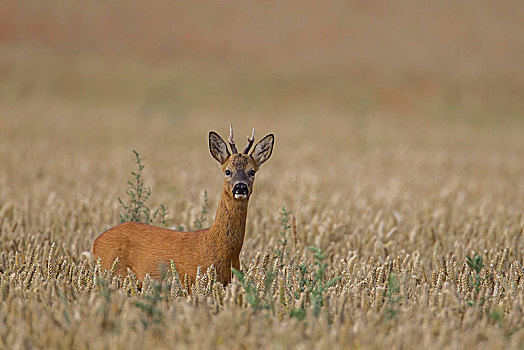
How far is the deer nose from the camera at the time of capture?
360 centimetres

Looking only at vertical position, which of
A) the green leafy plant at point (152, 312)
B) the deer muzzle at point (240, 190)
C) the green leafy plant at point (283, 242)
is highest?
the deer muzzle at point (240, 190)

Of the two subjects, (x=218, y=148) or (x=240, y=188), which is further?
(x=218, y=148)

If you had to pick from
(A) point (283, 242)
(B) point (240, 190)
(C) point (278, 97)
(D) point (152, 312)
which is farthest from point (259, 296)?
(C) point (278, 97)

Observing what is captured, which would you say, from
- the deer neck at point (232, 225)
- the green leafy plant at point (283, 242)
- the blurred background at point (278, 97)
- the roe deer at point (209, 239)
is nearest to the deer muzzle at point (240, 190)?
the roe deer at point (209, 239)

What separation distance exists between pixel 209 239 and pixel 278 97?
24.8 metres

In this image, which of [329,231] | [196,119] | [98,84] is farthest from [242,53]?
[329,231]

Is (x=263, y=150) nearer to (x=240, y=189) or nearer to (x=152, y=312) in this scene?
(x=240, y=189)

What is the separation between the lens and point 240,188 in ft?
11.8

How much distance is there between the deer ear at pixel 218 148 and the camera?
152 inches

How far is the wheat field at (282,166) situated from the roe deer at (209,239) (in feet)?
0.47

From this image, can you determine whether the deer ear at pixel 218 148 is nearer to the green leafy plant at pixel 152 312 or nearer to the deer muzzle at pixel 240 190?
the deer muzzle at pixel 240 190

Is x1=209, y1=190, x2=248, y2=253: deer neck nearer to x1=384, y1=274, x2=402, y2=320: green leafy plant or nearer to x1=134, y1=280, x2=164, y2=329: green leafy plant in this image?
x1=134, y1=280, x2=164, y2=329: green leafy plant

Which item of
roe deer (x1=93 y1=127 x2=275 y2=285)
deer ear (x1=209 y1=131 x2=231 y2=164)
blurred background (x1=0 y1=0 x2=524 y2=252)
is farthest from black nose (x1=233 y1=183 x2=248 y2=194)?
blurred background (x1=0 y1=0 x2=524 y2=252)

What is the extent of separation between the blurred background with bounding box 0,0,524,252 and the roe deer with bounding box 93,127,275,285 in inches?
124
